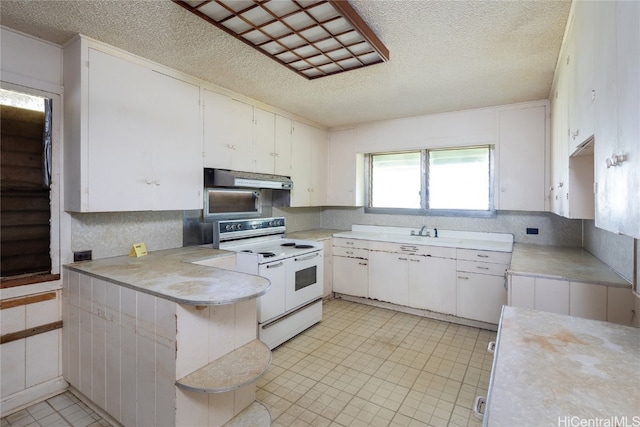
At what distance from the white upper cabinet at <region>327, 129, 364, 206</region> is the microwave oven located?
1.40m

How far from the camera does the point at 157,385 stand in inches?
66.6

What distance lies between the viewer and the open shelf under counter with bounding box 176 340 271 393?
1.59 m

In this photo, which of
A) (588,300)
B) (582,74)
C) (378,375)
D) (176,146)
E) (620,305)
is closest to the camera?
(582,74)

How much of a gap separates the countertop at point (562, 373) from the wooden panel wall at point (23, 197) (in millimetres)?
2948

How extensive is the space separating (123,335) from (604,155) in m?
2.54

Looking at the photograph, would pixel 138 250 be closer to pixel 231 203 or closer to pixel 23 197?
pixel 23 197

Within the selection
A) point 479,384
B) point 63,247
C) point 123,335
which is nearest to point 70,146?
point 63,247

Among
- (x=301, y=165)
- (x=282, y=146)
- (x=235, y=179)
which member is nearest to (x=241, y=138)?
(x=235, y=179)

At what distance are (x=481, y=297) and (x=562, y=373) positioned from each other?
2.64 m

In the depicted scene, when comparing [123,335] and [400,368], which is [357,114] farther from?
[123,335]

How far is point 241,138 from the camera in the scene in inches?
133

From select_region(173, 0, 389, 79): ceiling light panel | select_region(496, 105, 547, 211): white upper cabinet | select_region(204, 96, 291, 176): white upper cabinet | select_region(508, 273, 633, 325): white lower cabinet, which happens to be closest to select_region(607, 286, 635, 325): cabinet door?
select_region(508, 273, 633, 325): white lower cabinet

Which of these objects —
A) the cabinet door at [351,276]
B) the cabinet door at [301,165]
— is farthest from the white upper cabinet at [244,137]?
the cabinet door at [351,276]

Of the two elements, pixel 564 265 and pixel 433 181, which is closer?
pixel 564 265
